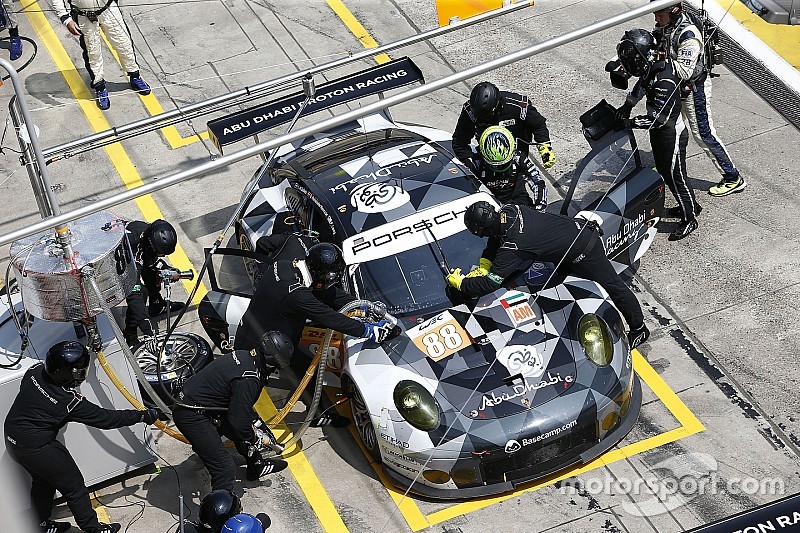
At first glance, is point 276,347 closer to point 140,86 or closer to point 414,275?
point 414,275

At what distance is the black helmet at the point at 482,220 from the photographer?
27.0 feet

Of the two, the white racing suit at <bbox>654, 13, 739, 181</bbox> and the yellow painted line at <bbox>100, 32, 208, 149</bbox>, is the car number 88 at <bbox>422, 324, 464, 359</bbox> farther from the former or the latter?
the yellow painted line at <bbox>100, 32, 208, 149</bbox>

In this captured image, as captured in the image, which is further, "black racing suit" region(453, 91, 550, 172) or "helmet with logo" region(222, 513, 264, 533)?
"black racing suit" region(453, 91, 550, 172)

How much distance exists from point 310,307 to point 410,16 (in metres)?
7.08

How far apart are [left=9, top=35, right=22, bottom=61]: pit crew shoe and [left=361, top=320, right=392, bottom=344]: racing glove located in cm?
811

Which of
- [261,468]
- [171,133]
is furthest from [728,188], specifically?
[171,133]

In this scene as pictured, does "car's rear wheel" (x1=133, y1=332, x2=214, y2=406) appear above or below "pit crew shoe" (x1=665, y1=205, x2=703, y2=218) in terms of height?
below

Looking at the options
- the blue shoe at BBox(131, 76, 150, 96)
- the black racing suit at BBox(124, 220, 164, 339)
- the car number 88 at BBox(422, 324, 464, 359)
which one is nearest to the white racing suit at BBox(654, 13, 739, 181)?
the car number 88 at BBox(422, 324, 464, 359)

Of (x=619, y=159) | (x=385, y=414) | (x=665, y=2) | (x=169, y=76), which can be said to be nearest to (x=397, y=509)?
(x=385, y=414)

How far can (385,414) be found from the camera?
25.9 ft

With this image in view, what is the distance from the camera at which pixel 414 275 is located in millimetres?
8570

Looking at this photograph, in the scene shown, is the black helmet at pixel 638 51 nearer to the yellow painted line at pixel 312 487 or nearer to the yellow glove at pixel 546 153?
the yellow glove at pixel 546 153

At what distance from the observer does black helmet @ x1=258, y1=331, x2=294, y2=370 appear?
783 centimetres

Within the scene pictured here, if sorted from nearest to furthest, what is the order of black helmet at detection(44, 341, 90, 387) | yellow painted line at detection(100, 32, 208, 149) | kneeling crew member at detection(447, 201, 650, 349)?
1. black helmet at detection(44, 341, 90, 387)
2. kneeling crew member at detection(447, 201, 650, 349)
3. yellow painted line at detection(100, 32, 208, 149)
